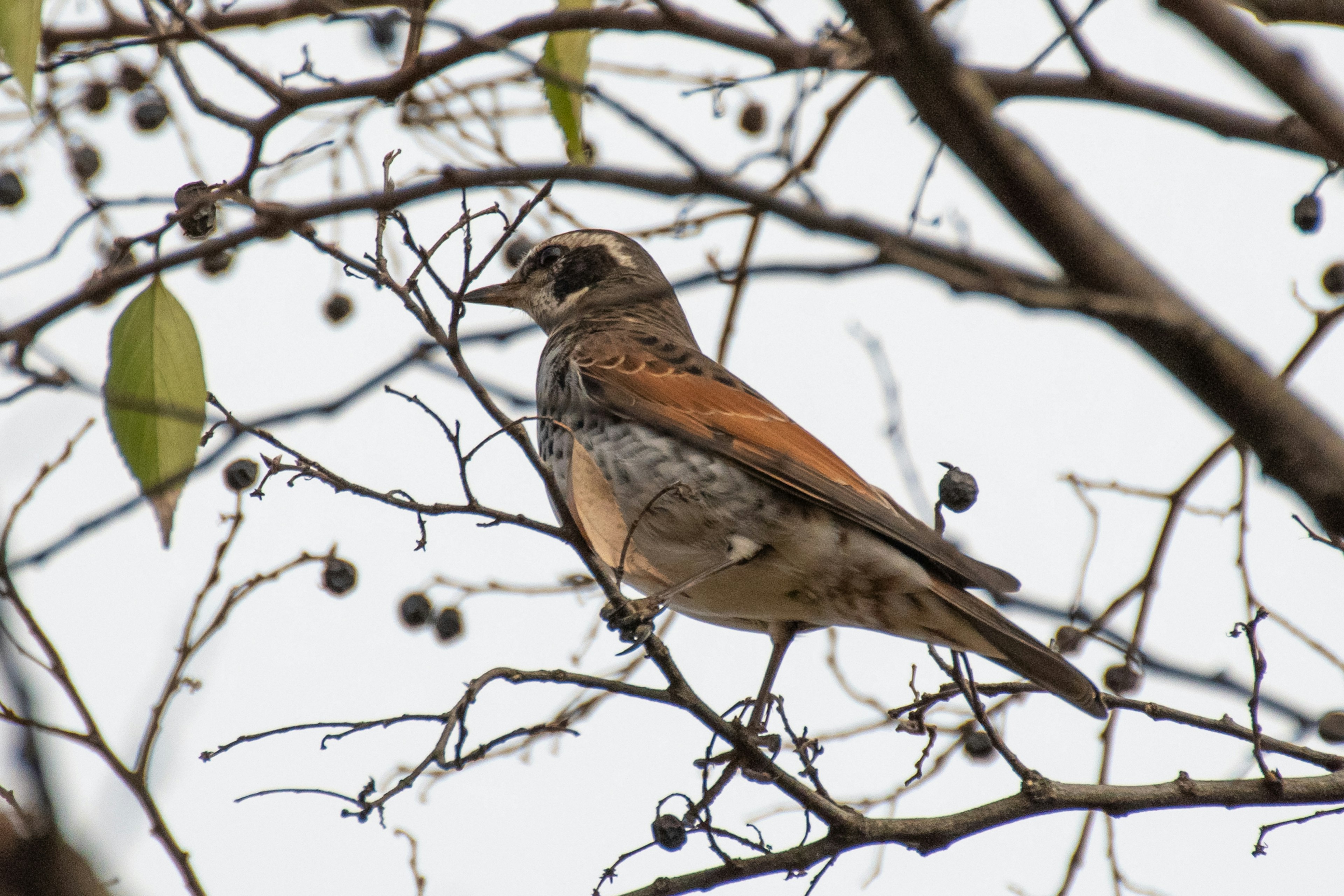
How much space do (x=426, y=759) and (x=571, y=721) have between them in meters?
1.99

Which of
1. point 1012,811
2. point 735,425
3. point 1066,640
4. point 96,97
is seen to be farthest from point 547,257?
point 1012,811

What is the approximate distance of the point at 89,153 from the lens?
620 cm

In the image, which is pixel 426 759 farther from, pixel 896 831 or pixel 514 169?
pixel 514 169

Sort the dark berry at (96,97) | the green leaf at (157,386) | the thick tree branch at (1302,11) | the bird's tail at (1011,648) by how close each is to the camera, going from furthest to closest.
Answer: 1. the dark berry at (96,97)
2. the bird's tail at (1011,648)
3. the green leaf at (157,386)
4. the thick tree branch at (1302,11)

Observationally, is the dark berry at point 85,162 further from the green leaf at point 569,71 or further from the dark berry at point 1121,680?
the dark berry at point 1121,680

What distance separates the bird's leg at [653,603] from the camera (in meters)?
3.69

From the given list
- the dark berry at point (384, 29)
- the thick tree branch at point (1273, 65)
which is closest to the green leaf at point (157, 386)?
the dark berry at point (384, 29)

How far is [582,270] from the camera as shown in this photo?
23.1 ft

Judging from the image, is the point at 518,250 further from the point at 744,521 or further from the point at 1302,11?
the point at 1302,11

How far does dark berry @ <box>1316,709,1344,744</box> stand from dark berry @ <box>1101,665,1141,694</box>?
0.68 m

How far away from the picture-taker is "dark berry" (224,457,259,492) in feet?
16.0

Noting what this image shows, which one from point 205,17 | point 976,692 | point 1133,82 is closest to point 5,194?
point 205,17

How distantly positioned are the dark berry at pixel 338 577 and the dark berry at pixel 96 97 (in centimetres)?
290

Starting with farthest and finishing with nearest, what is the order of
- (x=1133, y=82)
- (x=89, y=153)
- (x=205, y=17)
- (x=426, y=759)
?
(x=89, y=153), (x=205, y=17), (x=426, y=759), (x=1133, y=82)
